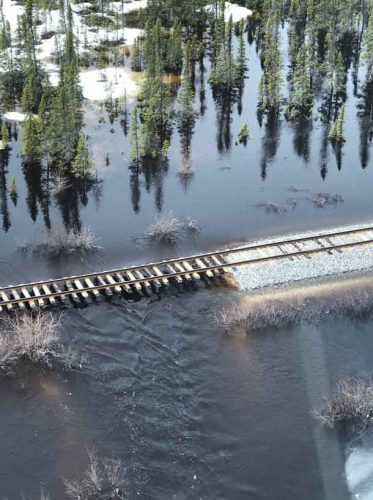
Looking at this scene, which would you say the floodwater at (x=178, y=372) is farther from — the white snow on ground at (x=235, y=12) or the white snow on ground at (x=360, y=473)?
the white snow on ground at (x=235, y=12)

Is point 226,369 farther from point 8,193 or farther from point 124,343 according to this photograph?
point 8,193

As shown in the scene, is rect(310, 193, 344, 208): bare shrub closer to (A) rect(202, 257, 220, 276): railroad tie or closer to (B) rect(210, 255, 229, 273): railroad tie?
(B) rect(210, 255, 229, 273): railroad tie

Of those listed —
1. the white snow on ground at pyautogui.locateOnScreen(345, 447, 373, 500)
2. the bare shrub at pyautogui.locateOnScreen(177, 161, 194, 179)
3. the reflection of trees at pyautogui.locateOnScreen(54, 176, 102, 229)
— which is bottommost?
the white snow on ground at pyautogui.locateOnScreen(345, 447, 373, 500)

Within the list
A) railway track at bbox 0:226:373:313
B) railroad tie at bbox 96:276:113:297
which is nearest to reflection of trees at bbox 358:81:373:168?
railway track at bbox 0:226:373:313

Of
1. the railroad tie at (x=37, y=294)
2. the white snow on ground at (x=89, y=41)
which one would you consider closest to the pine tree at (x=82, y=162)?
the railroad tie at (x=37, y=294)

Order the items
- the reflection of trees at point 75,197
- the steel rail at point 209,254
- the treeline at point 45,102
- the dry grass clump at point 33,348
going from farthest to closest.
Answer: the treeline at point 45,102 → the reflection of trees at point 75,197 → the steel rail at point 209,254 → the dry grass clump at point 33,348
